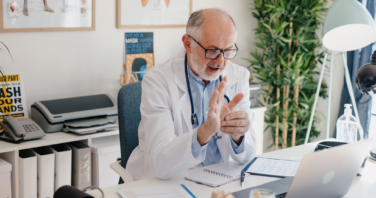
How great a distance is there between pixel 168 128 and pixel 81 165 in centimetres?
94

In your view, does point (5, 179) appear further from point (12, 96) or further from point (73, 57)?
point (73, 57)

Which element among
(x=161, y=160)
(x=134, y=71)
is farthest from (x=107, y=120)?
(x=161, y=160)

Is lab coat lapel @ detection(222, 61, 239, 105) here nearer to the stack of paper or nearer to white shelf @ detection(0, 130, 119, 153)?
the stack of paper

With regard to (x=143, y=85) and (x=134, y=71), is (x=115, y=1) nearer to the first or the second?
(x=134, y=71)

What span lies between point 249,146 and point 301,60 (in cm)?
178

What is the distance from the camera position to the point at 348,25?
2385mm

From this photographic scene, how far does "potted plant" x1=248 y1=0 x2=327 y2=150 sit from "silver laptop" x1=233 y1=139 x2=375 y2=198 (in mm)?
1941

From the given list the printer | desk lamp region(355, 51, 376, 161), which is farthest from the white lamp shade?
the printer

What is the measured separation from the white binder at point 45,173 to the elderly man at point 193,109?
0.63 metres

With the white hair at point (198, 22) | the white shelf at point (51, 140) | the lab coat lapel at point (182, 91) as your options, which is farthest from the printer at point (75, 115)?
the white hair at point (198, 22)

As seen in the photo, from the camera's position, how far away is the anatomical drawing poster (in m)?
2.70

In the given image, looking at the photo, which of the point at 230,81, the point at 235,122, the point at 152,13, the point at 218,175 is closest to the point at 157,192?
the point at 218,175

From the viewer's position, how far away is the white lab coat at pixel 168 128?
138cm

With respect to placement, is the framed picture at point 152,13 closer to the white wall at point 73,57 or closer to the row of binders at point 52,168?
the white wall at point 73,57
